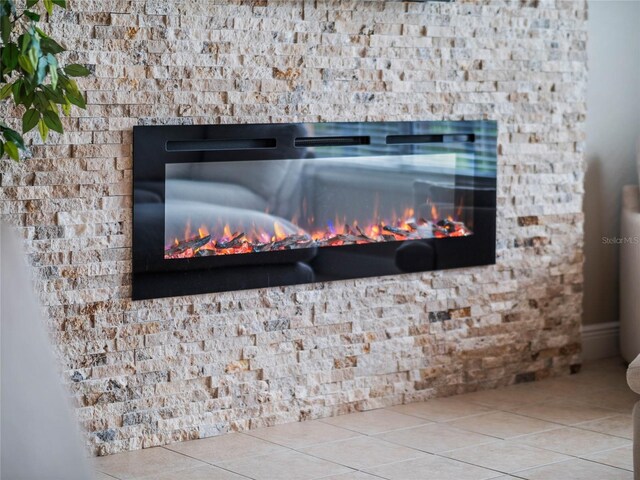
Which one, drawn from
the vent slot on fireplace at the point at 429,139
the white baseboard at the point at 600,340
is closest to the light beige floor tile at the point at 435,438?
the vent slot on fireplace at the point at 429,139

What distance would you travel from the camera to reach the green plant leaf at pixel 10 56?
2.73 m

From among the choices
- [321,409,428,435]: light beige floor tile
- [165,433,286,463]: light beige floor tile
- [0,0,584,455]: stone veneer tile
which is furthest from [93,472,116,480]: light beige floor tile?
[321,409,428,435]: light beige floor tile

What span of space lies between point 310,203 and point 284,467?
103 centimetres

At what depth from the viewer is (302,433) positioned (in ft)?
12.5

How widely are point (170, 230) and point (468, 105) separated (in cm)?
142

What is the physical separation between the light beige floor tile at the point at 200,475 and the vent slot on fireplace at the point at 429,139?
147 centimetres

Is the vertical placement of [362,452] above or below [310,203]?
below

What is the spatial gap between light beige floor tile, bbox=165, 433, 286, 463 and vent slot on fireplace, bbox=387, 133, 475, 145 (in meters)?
1.27

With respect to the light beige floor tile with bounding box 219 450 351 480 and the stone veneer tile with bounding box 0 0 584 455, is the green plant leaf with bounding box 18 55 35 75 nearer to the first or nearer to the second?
the stone veneer tile with bounding box 0 0 584 455

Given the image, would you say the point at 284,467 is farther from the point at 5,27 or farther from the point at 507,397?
the point at 5,27

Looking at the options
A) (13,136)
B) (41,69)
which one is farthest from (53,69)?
(13,136)

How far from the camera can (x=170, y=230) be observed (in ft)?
11.9

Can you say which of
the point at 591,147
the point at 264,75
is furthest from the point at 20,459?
the point at 591,147

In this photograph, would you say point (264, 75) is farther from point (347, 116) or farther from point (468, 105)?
point (468, 105)
